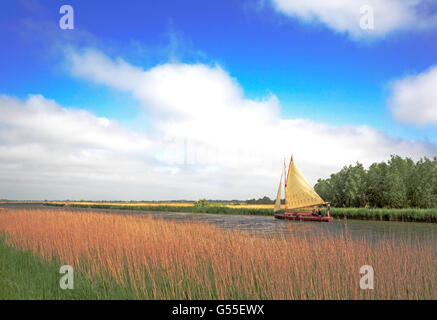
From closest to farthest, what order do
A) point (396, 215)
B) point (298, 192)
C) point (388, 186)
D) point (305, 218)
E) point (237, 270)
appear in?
point (237, 270), point (396, 215), point (305, 218), point (298, 192), point (388, 186)

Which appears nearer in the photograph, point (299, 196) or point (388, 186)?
point (299, 196)

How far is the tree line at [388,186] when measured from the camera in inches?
1977

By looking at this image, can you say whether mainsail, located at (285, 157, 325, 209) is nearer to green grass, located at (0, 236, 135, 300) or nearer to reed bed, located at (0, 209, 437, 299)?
reed bed, located at (0, 209, 437, 299)

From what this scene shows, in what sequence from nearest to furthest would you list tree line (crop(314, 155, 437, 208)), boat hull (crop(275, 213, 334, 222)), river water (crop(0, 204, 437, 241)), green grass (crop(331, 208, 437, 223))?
river water (crop(0, 204, 437, 241))
green grass (crop(331, 208, 437, 223))
boat hull (crop(275, 213, 334, 222))
tree line (crop(314, 155, 437, 208))

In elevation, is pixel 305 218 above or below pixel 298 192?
below

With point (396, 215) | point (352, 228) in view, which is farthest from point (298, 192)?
point (352, 228)

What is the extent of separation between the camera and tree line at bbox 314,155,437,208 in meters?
50.2

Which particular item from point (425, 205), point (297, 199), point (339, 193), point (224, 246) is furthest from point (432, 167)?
point (224, 246)

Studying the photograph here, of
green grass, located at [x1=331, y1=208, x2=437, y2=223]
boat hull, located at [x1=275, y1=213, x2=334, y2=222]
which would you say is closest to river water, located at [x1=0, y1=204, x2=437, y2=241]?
green grass, located at [x1=331, y1=208, x2=437, y2=223]

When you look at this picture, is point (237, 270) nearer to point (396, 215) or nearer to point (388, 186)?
point (396, 215)

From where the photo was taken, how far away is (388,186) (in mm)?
51062
